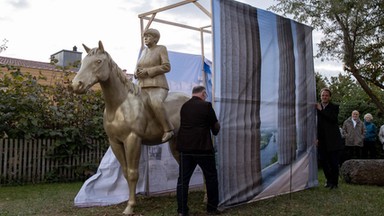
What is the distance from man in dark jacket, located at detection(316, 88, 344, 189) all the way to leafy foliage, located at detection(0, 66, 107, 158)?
551cm

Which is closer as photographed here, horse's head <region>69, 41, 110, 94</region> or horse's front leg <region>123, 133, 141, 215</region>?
horse's head <region>69, 41, 110, 94</region>

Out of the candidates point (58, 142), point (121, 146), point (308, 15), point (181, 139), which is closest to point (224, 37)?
point (181, 139)

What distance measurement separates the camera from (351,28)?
11.9m

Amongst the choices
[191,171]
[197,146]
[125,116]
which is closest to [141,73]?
[125,116]

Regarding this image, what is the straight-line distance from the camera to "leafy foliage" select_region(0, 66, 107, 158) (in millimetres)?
9062

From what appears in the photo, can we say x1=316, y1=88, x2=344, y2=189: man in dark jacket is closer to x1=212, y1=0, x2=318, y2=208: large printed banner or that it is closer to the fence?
x1=212, y1=0, x2=318, y2=208: large printed banner

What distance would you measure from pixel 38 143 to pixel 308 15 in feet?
28.4

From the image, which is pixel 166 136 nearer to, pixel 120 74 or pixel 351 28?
pixel 120 74

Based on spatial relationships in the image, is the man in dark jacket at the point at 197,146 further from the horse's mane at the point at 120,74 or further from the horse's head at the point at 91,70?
the horse's head at the point at 91,70

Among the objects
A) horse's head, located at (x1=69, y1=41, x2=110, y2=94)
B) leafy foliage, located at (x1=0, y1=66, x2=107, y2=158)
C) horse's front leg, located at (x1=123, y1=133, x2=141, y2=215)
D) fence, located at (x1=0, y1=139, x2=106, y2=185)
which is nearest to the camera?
horse's head, located at (x1=69, y1=41, x2=110, y2=94)

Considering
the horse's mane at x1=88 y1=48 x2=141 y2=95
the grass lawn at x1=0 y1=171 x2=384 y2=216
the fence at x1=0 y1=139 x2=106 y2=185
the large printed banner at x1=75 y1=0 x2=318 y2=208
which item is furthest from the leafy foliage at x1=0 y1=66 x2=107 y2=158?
the horse's mane at x1=88 y1=48 x2=141 y2=95

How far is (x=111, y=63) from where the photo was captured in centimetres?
532

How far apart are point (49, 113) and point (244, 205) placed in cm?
588

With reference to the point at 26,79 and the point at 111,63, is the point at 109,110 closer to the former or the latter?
the point at 111,63
